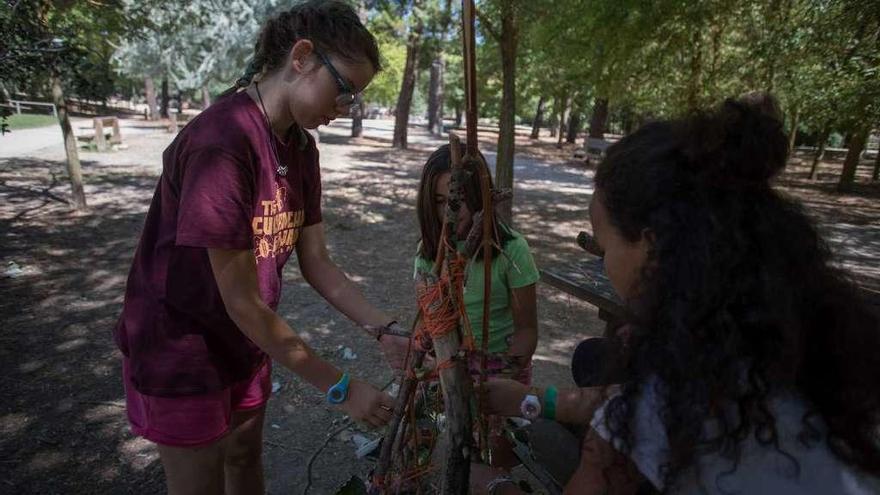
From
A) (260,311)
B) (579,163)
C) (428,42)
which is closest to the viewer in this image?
(260,311)

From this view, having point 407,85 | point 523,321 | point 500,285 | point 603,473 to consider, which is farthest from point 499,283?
point 407,85

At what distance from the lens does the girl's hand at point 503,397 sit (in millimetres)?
1491

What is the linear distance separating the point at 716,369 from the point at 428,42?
58.9ft

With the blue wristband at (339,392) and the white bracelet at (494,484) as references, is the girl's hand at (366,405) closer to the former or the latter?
the blue wristband at (339,392)

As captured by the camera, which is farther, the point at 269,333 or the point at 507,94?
the point at 507,94

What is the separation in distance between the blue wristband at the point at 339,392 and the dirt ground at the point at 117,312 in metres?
1.11

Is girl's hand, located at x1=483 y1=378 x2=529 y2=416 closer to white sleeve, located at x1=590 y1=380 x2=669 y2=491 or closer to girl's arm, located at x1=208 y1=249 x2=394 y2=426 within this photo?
girl's arm, located at x1=208 y1=249 x2=394 y2=426

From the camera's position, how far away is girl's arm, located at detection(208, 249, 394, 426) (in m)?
1.30

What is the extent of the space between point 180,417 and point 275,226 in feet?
1.82

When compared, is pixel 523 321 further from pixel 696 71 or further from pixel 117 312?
pixel 696 71

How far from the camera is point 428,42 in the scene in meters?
17.6

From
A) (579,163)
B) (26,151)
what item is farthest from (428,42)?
(26,151)

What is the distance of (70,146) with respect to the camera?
23.5 feet

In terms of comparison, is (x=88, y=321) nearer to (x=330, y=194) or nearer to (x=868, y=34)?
(x=330, y=194)
